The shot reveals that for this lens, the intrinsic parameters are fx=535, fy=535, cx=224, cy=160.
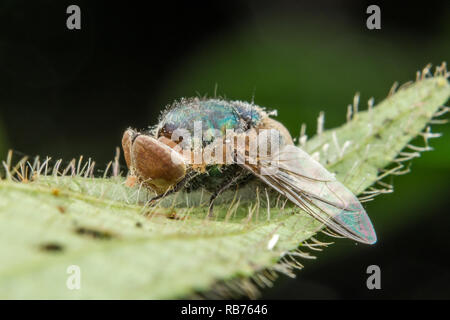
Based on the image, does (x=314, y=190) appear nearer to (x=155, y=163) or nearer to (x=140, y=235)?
(x=155, y=163)

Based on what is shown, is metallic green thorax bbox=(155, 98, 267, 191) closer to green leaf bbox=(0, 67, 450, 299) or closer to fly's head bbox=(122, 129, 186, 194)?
green leaf bbox=(0, 67, 450, 299)

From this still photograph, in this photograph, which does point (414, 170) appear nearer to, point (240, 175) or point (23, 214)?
point (240, 175)

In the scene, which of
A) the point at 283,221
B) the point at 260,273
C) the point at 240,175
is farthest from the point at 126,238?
the point at 240,175

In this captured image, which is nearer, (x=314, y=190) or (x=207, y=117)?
(x=314, y=190)

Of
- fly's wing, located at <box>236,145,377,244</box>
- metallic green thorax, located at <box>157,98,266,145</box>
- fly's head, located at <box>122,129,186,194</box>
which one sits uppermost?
metallic green thorax, located at <box>157,98,266,145</box>

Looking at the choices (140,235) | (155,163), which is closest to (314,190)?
(155,163)

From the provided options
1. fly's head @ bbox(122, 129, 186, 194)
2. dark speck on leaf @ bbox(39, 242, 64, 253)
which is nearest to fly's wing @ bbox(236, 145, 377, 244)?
fly's head @ bbox(122, 129, 186, 194)
